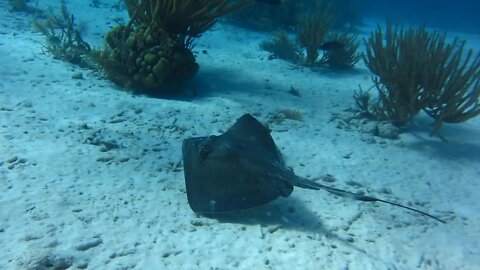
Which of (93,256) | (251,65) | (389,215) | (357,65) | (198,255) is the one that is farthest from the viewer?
(357,65)

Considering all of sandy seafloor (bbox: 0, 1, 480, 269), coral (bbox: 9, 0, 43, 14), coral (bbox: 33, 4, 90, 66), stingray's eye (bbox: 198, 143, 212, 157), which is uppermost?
coral (bbox: 9, 0, 43, 14)

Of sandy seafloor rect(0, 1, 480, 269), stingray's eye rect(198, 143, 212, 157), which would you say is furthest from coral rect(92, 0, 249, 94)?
stingray's eye rect(198, 143, 212, 157)

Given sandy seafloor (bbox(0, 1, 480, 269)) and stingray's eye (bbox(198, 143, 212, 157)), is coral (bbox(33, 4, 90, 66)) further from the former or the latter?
stingray's eye (bbox(198, 143, 212, 157))

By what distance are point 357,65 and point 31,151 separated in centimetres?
1070

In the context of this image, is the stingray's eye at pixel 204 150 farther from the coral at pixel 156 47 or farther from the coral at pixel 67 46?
the coral at pixel 67 46

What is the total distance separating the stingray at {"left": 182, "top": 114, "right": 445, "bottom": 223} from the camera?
378cm

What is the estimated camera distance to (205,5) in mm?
7512

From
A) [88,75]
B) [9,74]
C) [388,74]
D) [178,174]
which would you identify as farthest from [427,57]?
[9,74]

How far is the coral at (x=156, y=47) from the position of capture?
727 centimetres

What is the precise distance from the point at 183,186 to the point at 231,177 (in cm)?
92

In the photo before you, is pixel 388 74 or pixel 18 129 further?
pixel 388 74

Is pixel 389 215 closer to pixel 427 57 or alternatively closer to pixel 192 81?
pixel 427 57

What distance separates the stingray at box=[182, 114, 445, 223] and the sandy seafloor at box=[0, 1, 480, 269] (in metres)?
0.32

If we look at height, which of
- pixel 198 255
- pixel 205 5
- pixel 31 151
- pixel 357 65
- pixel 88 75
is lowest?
pixel 198 255
